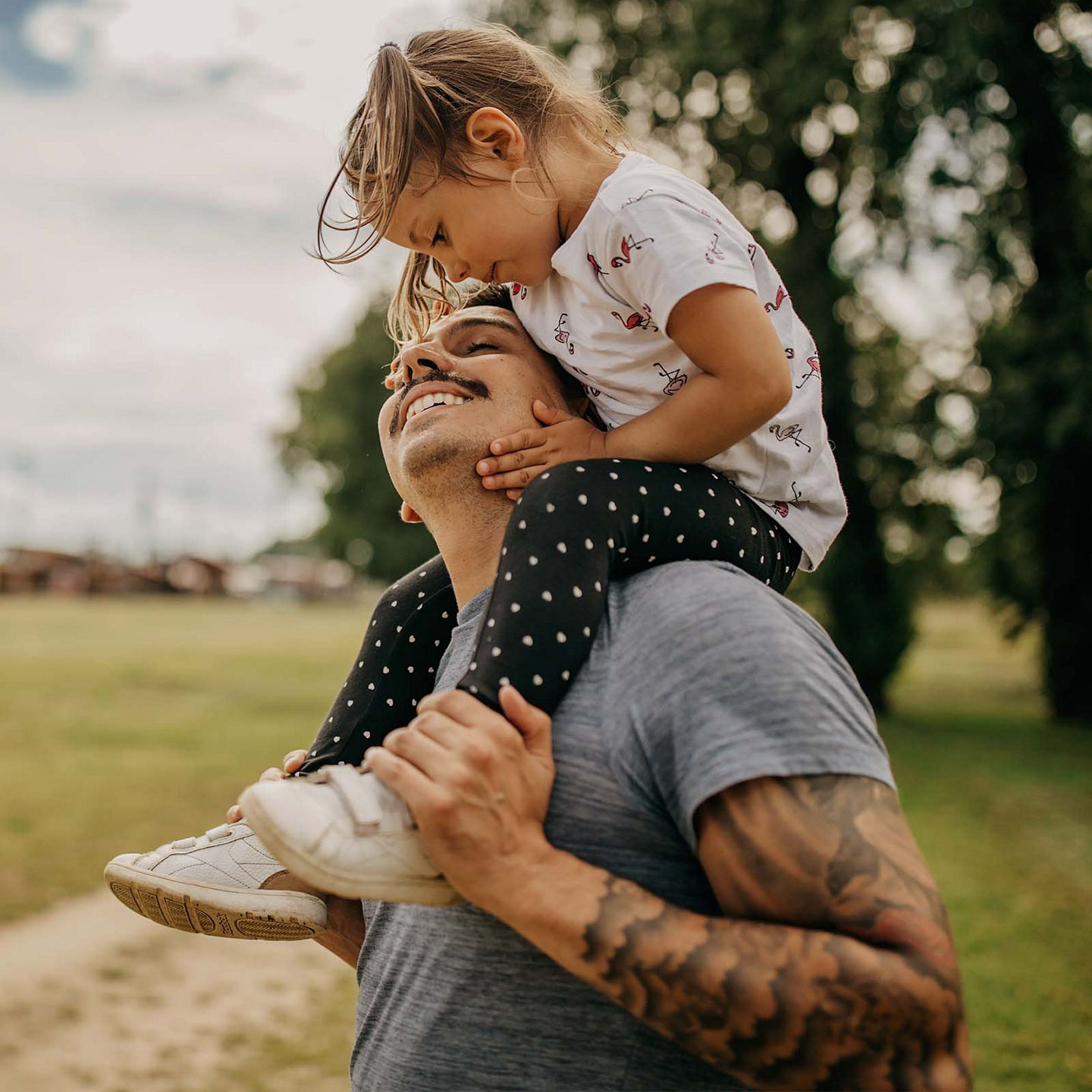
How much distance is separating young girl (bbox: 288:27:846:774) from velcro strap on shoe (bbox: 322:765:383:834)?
216 mm

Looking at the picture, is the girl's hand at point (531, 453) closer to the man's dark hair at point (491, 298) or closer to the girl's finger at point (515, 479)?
the girl's finger at point (515, 479)

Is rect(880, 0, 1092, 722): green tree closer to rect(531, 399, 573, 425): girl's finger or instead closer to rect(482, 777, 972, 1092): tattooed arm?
rect(531, 399, 573, 425): girl's finger

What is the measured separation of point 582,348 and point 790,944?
1116 millimetres

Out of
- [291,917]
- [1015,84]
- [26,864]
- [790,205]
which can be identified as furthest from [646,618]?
[790,205]

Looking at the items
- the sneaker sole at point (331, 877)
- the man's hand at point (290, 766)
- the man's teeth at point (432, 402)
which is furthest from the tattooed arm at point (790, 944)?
the man's teeth at point (432, 402)

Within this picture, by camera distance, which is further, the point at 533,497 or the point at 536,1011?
the point at 533,497

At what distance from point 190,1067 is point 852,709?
513 centimetres

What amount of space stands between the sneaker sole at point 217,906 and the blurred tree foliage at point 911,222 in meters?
11.4

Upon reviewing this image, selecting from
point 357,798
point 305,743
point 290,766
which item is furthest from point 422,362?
point 305,743

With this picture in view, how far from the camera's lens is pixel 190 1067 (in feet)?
17.6

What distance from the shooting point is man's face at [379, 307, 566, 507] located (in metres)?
1.87

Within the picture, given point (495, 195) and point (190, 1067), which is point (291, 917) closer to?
point (495, 195)

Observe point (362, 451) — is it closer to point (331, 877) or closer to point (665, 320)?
point (665, 320)

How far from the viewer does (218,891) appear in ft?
5.82
